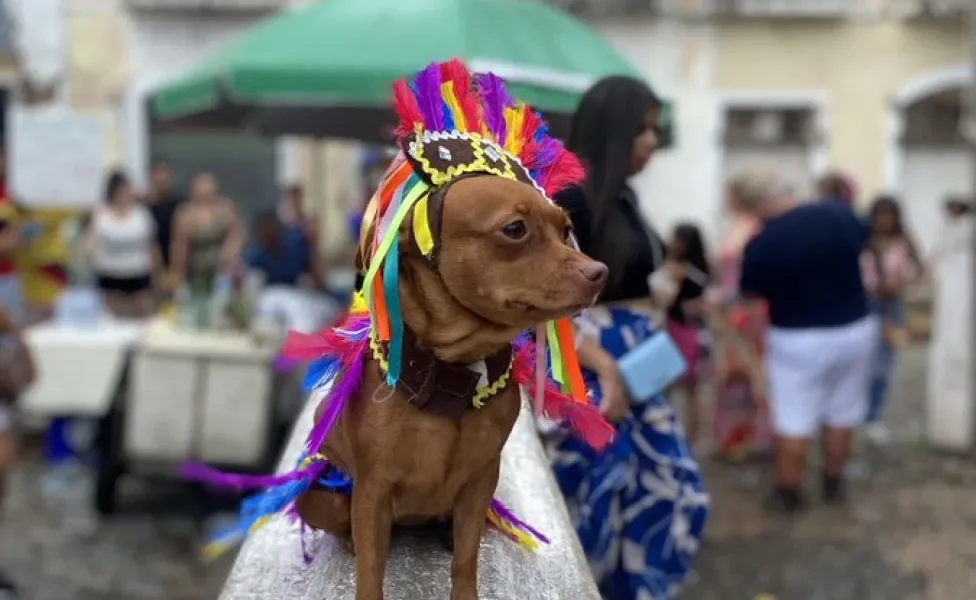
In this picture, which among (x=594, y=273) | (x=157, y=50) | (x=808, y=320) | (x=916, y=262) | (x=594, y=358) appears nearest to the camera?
(x=594, y=273)

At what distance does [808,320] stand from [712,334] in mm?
1444

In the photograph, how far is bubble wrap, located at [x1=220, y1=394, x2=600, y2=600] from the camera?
5.74 ft

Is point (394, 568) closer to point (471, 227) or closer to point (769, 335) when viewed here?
point (471, 227)

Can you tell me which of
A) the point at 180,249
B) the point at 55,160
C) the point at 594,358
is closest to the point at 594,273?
the point at 594,358

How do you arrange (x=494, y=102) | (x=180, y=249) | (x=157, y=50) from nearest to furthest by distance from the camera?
(x=494, y=102), (x=180, y=249), (x=157, y=50)

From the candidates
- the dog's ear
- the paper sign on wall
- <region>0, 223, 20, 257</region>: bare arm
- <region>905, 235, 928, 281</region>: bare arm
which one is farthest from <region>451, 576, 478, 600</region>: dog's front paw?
the paper sign on wall

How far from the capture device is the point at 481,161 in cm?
152

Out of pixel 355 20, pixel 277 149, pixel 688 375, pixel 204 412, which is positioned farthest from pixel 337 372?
pixel 277 149

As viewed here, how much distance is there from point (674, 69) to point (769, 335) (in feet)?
26.6

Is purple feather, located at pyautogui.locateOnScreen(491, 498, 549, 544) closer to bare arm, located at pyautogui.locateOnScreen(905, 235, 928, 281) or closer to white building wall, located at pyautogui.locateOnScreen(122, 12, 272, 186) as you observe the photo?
bare arm, located at pyautogui.locateOnScreen(905, 235, 928, 281)

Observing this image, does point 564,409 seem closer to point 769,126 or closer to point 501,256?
point 501,256

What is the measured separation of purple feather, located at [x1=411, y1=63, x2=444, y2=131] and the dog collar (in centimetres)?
30

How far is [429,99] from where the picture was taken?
1583mm

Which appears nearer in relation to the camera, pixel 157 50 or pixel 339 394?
pixel 339 394
